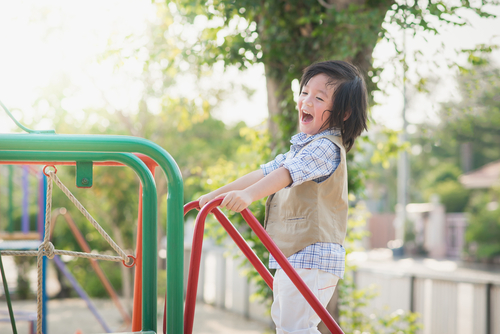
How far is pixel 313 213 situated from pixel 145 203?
0.59 metres

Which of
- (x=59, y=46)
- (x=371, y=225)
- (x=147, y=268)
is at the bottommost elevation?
(x=371, y=225)

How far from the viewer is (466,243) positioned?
1379 cm

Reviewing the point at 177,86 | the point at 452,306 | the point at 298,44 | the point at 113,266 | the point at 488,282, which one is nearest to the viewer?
the point at 298,44

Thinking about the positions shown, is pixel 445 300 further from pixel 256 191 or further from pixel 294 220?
pixel 256 191

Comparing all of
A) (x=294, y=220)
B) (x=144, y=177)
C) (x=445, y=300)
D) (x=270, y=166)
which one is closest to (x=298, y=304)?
(x=294, y=220)

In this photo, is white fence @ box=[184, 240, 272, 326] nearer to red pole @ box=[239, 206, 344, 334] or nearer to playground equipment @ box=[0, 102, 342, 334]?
red pole @ box=[239, 206, 344, 334]

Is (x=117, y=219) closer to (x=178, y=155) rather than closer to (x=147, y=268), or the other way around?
(x=178, y=155)

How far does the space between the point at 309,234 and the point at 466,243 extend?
545 inches

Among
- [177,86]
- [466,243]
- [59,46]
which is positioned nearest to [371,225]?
[466,243]

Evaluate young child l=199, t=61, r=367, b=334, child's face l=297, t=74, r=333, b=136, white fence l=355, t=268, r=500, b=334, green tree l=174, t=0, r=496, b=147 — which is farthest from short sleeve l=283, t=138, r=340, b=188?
white fence l=355, t=268, r=500, b=334

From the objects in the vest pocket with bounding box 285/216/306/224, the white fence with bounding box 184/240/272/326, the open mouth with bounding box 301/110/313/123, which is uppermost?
the open mouth with bounding box 301/110/313/123

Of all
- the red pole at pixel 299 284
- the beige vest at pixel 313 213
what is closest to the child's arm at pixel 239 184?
the beige vest at pixel 313 213

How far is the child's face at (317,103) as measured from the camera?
171 cm

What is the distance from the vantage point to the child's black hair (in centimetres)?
171
